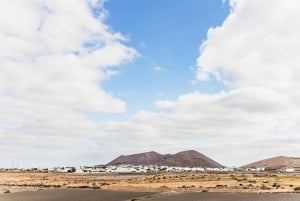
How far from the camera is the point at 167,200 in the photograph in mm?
60000

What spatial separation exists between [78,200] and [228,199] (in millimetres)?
21219

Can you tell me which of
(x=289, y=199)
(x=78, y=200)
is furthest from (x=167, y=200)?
(x=289, y=199)

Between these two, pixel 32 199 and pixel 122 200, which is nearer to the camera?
pixel 122 200

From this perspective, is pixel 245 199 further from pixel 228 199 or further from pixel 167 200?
pixel 167 200

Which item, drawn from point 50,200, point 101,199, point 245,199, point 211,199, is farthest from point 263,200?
point 50,200

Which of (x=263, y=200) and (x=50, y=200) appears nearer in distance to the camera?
(x=263, y=200)

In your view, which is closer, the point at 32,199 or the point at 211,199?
the point at 211,199

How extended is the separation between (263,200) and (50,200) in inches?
1187

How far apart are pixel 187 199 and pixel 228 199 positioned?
18.8 ft

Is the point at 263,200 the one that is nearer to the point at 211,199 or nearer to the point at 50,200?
the point at 211,199

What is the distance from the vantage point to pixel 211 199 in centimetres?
6025

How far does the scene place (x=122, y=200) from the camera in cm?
6047

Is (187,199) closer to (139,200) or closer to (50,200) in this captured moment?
(139,200)

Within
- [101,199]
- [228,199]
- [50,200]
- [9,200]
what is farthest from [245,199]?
[9,200]
